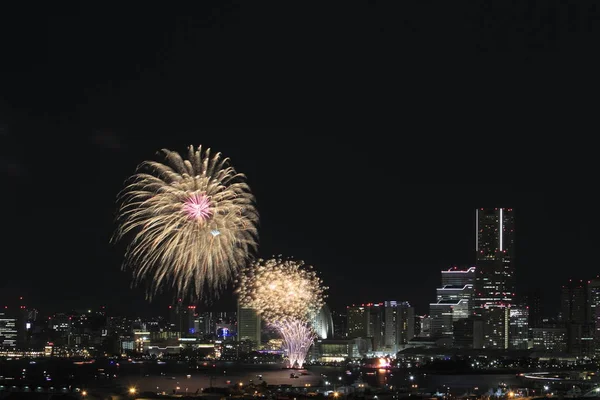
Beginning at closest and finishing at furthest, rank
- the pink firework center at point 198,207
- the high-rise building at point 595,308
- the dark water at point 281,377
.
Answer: the pink firework center at point 198,207
the dark water at point 281,377
the high-rise building at point 595,308

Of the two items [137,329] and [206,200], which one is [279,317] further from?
[137,329]

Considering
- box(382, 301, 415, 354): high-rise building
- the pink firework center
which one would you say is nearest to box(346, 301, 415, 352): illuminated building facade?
box(382, 301, 415, 354): high-rise building

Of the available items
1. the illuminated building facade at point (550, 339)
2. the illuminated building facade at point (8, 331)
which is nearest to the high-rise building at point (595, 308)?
the illuminated building facade at point (550, 339)

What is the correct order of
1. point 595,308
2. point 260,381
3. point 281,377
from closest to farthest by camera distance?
point 260,381 < point 281,377 < point 595,308

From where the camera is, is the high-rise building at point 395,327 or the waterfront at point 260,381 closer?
the waterfront at point 260,381

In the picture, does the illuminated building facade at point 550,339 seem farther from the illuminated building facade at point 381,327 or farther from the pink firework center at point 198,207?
the pink firework center at point 198,207

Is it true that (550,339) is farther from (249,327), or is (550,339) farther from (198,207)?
(198,207)

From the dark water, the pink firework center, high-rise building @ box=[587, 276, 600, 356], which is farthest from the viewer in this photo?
high-rise building @ box=[587, 276, 600, 356]

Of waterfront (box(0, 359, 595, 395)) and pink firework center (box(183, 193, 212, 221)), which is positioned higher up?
pink firework center (box(183, 193, 212, 221))

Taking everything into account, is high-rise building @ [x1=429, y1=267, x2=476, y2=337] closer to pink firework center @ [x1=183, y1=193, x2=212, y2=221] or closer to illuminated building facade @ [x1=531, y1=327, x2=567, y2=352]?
illuminated building facade @ [x1=531, y1=327, x2=567, y2=352]

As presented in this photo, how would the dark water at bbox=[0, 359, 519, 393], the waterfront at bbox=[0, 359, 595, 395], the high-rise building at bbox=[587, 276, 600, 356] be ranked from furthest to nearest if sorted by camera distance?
the high-rise building at bbox=[587, 276, 600, 356] < the dark water at bbox=[0, 359, 519, 393] < the waterfront at bbox=[0, 359, 595, 395]

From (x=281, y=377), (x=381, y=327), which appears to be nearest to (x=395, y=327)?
(x=381, y=327)

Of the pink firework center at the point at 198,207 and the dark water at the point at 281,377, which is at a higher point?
the pink firework center at the point at 198,207
